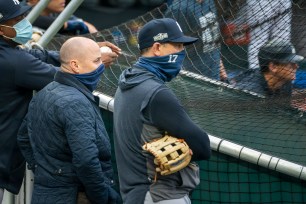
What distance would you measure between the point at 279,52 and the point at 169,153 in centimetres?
157

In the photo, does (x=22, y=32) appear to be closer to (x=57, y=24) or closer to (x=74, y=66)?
(x=74, y=66)

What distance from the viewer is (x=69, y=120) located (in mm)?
4742

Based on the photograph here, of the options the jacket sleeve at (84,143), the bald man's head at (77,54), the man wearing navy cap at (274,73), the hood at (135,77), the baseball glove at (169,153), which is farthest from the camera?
the man wearing navy cap at (274,73)

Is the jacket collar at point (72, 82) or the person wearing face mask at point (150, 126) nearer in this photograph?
the person wearing face mask at point (150, 126)

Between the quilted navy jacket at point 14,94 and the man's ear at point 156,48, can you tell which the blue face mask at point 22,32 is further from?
the man's ear at point 156,48

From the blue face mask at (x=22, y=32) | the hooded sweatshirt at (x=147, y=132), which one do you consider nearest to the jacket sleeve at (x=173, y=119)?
the hooded sweatshirt at (x=147, y=132)

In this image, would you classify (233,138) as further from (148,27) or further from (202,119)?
(148,27)

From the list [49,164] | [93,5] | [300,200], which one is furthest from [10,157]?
[93,5]

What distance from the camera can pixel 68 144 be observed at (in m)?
4.80

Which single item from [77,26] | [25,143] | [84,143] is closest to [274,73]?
[84,143]

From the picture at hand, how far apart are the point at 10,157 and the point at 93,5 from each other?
252 inches

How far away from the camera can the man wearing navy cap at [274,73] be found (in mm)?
5527

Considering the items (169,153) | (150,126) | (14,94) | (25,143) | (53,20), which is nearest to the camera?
(169,153)

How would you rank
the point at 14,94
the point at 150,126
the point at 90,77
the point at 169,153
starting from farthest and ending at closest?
the point at 14,94, the point at 90,77, the point at 150,126, the point at 169,153
